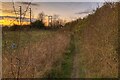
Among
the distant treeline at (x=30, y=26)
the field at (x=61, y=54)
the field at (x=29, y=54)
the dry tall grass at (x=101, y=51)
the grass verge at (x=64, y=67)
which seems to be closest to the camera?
the distant treeline at (x=30, y=26)

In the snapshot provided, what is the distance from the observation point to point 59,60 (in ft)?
26.7

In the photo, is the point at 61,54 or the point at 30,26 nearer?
the point at 30,26

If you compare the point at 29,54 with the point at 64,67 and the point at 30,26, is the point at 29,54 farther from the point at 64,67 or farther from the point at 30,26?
the point at 64,67

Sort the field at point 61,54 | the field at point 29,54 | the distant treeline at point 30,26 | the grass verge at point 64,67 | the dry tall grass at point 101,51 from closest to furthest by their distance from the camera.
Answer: the distant treeline at point 30,26, the field at point 29,54, the field at point 61,54, the dry tall grass at point 101,51, the grass verge at point 64,67

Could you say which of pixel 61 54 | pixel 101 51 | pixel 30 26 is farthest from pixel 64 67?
pixel 30 26

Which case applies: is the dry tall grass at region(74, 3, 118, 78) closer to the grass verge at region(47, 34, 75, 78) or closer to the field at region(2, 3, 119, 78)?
the field at region(2, 3, 119, 78)

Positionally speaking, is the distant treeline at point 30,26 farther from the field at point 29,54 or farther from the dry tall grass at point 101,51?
the dry tall grass at point 101,51

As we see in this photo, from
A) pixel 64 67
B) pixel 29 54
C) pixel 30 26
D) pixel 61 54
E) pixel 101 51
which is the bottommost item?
pixel 64 67

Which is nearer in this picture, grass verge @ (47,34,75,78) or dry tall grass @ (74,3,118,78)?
dry tall grass @ (74,3,118,78)

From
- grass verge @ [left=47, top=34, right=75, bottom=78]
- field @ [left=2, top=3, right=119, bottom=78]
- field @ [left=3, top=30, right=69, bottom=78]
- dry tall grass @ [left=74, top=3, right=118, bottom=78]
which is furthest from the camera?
grass verge @ [left=47, top=34, right=75, bottom=78]

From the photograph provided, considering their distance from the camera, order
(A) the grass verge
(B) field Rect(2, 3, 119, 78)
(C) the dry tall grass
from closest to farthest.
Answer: (B) field Rect(2, 3, 119, 78) → (C) the dry tall grass → (A) the grass verge

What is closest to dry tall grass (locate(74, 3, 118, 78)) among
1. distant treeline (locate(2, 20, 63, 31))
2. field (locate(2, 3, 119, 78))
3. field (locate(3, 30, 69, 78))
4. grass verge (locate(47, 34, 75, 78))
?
field (locate(2, 3, 119, 78))

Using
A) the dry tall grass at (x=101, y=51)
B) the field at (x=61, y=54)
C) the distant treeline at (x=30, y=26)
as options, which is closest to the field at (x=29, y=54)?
the field at (x=61, y=54)

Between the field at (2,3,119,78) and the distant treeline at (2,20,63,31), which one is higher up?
the distant treeline at (2,20,63,31)
